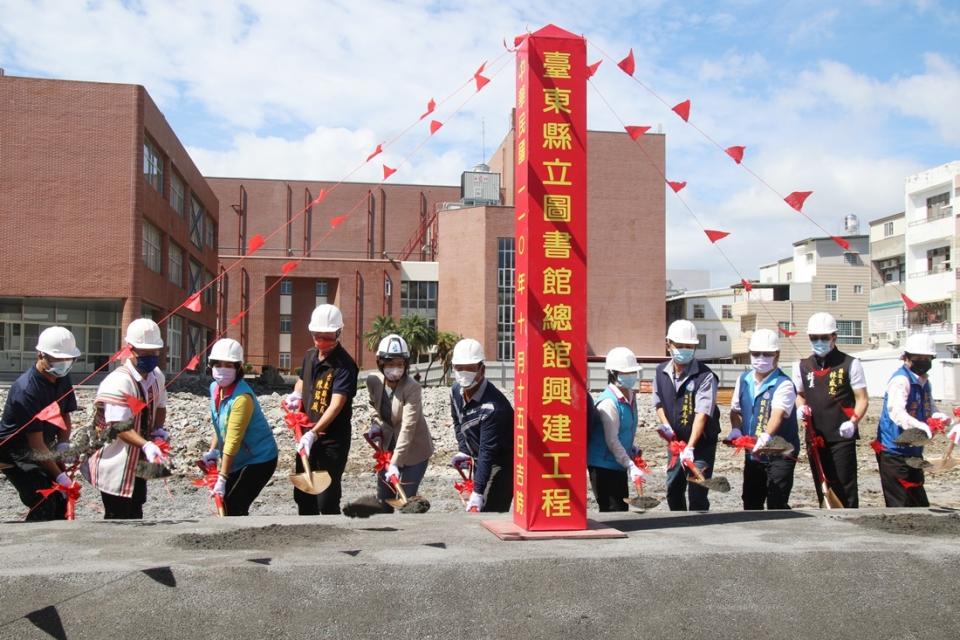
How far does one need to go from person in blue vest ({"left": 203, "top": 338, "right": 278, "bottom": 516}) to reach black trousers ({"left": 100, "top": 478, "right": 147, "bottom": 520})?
50cm

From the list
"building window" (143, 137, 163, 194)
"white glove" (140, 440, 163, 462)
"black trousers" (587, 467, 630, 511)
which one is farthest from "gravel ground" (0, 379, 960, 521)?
"building window" (143, 137, 163, 194)

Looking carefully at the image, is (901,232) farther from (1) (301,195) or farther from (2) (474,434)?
(1) (301,195)

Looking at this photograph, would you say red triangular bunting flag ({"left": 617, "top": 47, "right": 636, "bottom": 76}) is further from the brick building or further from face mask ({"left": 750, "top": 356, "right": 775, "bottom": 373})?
the brick building

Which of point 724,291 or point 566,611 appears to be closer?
point 566,611

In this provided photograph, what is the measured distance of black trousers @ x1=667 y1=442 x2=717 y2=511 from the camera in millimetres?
7355

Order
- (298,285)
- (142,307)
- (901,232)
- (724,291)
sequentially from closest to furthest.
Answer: (142,307) < (901,232) < (724,291) < (298,285)

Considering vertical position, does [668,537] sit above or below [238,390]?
below

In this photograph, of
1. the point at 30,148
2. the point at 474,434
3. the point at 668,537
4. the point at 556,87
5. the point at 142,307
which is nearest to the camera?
the point at 668,537

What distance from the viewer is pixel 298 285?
7562 centimetres

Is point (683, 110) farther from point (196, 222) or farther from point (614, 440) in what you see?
point (196, 222)

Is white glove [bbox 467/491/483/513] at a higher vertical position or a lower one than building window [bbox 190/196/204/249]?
lower

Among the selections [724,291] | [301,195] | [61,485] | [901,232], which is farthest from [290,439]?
[301,195]

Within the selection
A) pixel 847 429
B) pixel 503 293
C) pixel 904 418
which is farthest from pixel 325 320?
pixel 503 293

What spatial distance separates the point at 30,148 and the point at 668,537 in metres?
33.3
